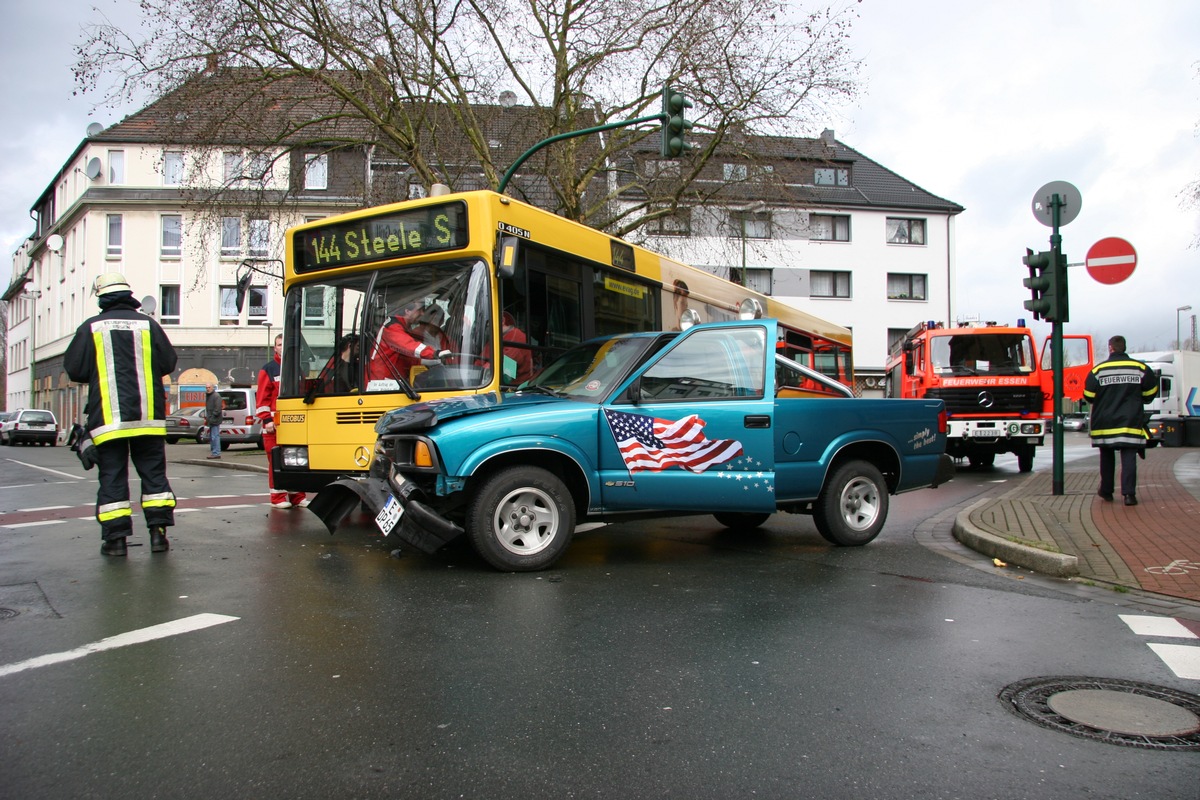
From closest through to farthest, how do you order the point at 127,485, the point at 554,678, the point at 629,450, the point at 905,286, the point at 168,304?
the point at 554,678, the point at 629,450, the point at 127,485, the point at 168,304, the point at 905,286

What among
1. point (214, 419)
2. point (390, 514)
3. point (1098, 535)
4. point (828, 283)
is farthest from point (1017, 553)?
point (828, 283)

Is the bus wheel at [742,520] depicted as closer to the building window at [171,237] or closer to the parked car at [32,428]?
the parked car at [32,428]

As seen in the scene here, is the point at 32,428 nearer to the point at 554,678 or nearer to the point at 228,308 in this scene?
the point at 228,308

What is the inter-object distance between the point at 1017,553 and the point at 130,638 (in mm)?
5781

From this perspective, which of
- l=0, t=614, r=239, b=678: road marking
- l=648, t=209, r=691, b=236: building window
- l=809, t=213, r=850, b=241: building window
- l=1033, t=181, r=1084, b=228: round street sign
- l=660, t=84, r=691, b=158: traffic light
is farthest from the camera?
l=809, t=213, r=850, b=241: building window

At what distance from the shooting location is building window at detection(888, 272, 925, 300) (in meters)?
45.1

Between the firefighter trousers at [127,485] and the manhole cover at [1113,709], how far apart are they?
19.0ft

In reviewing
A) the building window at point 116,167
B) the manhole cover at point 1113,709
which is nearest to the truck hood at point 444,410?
the manhole cover at point 1113,709

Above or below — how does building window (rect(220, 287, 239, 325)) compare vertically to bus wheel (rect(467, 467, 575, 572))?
above

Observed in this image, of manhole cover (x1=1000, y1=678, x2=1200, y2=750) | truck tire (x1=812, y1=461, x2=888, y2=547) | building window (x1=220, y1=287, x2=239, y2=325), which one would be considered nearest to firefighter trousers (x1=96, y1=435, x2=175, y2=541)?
truck tire (x1=812, y1=461, x2=888, y2=547)

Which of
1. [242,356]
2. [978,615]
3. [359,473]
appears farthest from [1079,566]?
[242,356]

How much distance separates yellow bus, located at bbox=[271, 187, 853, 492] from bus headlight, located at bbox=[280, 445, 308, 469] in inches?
0.5

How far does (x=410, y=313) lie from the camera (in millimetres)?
7098

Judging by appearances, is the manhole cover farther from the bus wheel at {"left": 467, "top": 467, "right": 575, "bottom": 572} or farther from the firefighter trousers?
Answer: the firefighter trousers
